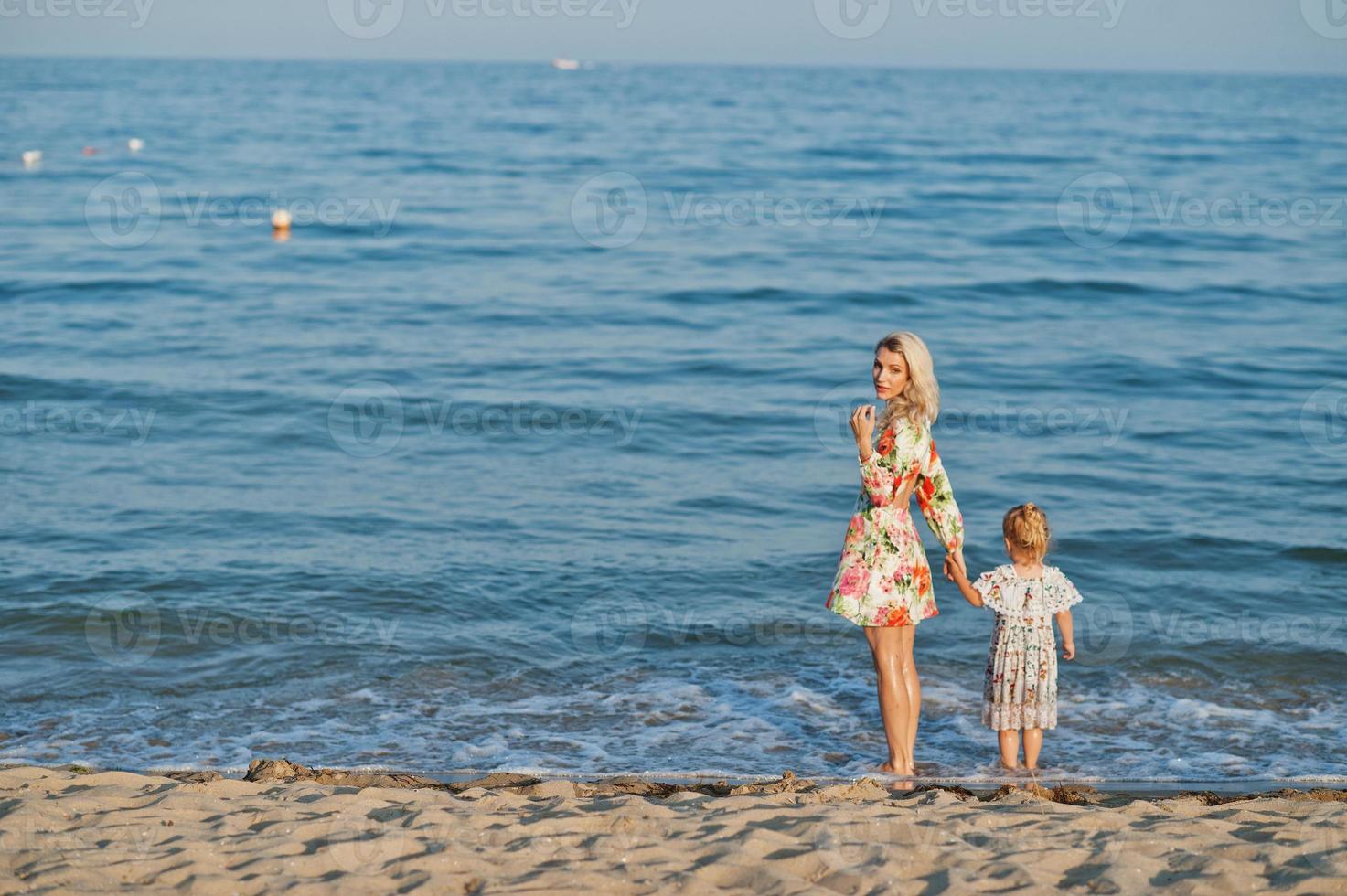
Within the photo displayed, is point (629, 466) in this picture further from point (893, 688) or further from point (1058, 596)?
point (1058, 596)

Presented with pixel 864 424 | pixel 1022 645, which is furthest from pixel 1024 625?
pixel 864 424

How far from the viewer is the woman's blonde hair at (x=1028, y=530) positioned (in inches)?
233

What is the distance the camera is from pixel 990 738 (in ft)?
22.3

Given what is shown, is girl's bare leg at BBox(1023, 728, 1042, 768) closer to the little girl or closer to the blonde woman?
the little girl

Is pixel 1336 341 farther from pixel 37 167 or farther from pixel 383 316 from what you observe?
pixel 37 167

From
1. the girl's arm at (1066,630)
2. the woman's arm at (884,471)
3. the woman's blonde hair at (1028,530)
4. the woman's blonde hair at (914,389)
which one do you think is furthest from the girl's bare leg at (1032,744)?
the woman's blonde hair at (914,389)

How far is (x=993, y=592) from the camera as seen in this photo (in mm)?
5988

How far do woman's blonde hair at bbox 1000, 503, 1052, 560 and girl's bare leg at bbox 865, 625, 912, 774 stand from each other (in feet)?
2.14

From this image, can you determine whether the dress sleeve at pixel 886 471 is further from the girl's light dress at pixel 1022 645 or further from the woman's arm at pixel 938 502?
the girl's light dress at pixel 1022 645

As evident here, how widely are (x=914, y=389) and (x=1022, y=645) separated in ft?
4.37

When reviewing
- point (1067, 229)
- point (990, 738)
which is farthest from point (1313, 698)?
point (1067, 229)

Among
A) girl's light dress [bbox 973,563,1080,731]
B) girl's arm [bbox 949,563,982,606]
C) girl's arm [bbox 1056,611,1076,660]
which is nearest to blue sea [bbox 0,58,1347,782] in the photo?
girl's light dress [bbox 973,563,1080,731]

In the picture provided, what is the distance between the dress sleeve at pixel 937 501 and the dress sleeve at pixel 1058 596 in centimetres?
49

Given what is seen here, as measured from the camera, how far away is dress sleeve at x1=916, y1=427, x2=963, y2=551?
19.3 ft
